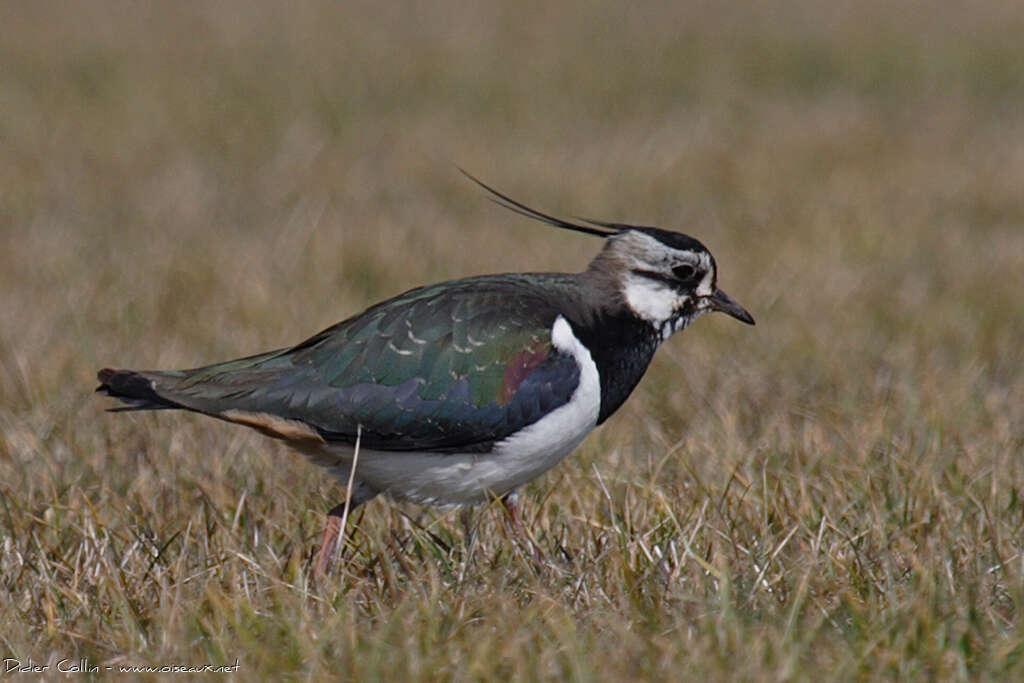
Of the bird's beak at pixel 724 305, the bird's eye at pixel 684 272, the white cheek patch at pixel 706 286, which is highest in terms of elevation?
the bird's eye at pixel 684 272

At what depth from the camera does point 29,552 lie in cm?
414

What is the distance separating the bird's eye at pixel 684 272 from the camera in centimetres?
455

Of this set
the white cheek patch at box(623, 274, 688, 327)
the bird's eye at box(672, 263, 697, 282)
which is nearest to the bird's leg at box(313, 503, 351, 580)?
the white cheek patch at box(623, 274, 688, 327)

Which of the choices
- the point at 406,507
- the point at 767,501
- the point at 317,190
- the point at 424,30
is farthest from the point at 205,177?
the point at 767,501

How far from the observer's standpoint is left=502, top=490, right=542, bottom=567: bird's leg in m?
3.85

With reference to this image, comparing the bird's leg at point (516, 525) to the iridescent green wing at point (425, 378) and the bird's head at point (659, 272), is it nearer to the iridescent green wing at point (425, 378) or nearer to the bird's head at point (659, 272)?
the iridescent green wing at point (425, 378)

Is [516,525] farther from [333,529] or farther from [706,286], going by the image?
[706,286]

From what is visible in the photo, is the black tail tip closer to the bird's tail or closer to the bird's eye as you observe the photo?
the bird's tail

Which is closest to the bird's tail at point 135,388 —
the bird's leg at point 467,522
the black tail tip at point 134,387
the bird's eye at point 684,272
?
the black tail tip at point 134,387

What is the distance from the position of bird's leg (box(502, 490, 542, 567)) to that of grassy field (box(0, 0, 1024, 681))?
0.04 meters

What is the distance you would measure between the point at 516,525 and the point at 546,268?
384 centimetres

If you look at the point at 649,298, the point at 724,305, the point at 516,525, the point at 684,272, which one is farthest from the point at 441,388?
the point at 724,305

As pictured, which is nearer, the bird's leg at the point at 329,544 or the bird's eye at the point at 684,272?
the bird's leg at the point at 329,544

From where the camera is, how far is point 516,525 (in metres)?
4.08
